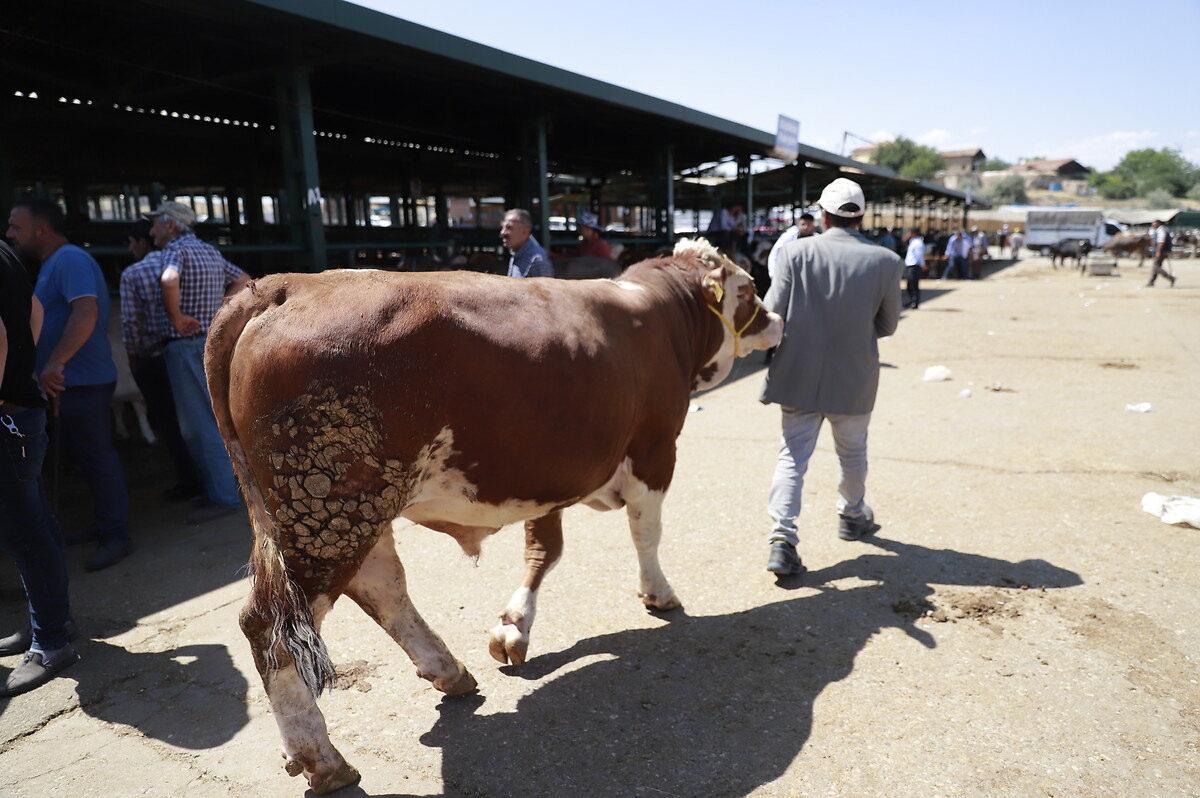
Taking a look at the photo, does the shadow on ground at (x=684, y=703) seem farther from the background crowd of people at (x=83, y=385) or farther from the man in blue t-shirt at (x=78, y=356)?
the man in blue t-shirt at (x=78, y=356)

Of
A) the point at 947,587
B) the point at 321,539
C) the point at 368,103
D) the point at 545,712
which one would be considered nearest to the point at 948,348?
the point at 947,587

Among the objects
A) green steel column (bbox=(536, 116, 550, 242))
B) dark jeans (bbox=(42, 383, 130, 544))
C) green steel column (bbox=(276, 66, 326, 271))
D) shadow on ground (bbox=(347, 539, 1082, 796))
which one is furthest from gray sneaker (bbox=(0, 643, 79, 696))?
green steel column (bbox=(536, 116, 550, 242))

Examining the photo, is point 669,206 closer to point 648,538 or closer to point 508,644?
point 648,538

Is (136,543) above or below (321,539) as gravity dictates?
below

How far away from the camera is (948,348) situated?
1134 cm

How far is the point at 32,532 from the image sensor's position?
3.19m

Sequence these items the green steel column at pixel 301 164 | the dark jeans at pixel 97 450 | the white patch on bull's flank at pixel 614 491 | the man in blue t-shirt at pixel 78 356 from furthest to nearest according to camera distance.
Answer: the green steel column at pixel 301 164
the dark jeans at pixel 97 450
the man in blue t-shirt at pixel 78 356
the white patch on bull's flank at pixel 614 491

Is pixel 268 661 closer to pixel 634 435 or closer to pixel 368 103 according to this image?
pixel 634 435

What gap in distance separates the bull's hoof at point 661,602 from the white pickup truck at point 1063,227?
147 ft

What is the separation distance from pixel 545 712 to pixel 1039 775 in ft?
5.65

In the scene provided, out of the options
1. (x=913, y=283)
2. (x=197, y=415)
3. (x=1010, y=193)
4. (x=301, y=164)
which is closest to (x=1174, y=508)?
(x=197, y=415)

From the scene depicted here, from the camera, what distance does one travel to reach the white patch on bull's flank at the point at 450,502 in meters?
2.49

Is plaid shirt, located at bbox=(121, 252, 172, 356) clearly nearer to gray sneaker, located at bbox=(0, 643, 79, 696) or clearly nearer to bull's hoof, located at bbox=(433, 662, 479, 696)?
gray sneaker, located at bbox=(0, 643, 79, 696)

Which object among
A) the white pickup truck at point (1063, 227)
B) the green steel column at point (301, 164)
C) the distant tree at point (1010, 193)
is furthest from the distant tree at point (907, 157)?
the green steel column at point (301, 164)
